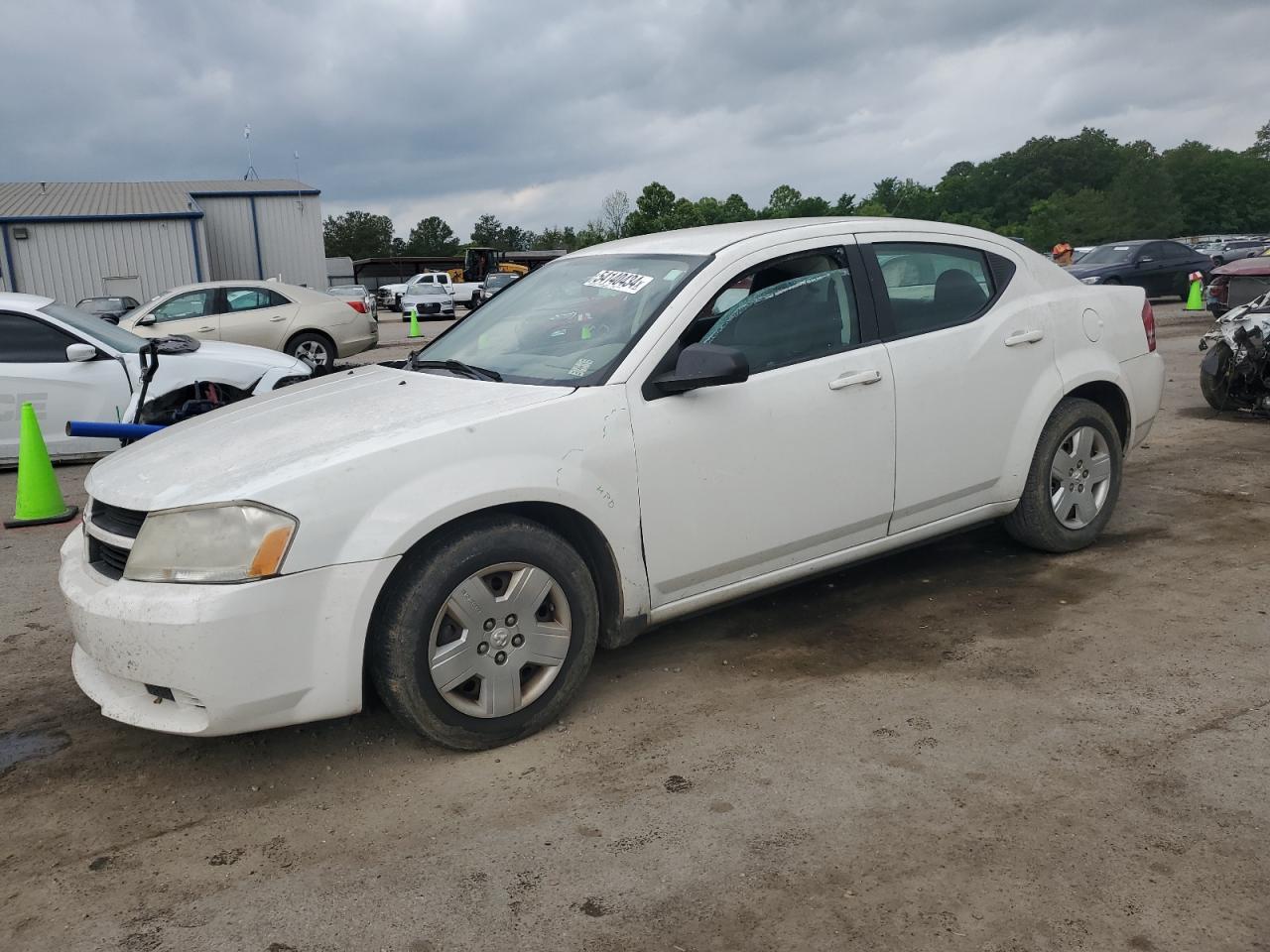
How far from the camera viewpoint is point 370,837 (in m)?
2.82

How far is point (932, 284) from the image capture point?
4344mm

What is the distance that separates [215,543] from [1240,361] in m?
8.36

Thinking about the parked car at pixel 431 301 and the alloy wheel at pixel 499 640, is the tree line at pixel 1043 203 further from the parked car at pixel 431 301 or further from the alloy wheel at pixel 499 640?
the alloy wheel at pixel 499 640

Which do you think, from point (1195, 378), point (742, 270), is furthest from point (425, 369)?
point (1195, 378)

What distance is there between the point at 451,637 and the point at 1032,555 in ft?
10.5

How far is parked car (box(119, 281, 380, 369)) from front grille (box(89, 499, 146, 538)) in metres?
11.0

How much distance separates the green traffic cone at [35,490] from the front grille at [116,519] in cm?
361

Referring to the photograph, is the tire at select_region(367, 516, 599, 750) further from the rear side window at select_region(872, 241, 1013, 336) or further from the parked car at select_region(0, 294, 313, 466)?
the parked car at select_region(0, 294, 313, 466)

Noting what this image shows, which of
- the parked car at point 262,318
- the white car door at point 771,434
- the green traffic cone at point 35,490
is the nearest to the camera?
the white car door at point 771,434

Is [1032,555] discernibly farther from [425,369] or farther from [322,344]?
[322,344]

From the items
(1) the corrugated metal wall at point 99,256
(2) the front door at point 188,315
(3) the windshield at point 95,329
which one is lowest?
(3) the windshield at point 95,329

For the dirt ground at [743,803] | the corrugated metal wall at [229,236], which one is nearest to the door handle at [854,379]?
the dirt ground at [743,803]

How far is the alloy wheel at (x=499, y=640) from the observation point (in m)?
3.11

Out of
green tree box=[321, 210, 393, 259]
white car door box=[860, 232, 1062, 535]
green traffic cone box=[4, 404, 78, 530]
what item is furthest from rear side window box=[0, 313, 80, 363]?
green tree box=[321, 210, 393, 259]
